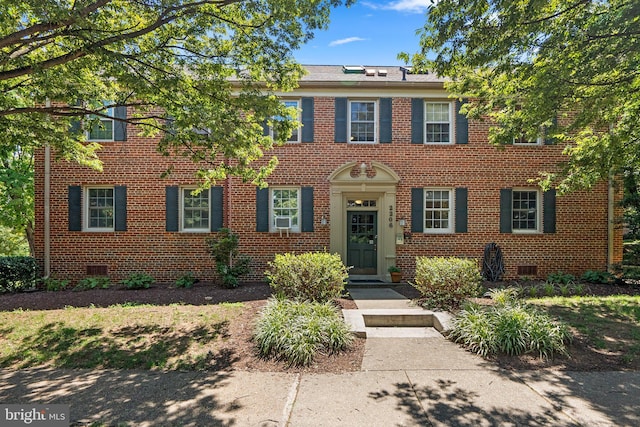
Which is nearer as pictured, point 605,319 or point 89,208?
point 605,319

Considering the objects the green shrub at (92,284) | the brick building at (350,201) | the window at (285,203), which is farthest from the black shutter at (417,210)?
the green shrub at (92,284)

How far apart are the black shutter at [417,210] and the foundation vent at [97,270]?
9436mm

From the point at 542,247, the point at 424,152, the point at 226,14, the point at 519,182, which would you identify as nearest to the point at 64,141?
the point at 226,14

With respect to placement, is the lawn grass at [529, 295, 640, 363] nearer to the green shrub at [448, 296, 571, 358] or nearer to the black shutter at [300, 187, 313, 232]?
the green shrub at [448, 296, 571, 358]

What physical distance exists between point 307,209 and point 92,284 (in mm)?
6416

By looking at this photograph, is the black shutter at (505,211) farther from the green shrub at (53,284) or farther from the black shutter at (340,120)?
the green shrub at (53,284)

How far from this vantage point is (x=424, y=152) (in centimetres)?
1015

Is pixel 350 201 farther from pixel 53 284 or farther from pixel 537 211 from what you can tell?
pixel 53 284

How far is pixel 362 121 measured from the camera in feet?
33.4

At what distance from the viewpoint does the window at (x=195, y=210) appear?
1009 centimetres

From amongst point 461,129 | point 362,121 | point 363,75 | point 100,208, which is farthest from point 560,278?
point 100,208

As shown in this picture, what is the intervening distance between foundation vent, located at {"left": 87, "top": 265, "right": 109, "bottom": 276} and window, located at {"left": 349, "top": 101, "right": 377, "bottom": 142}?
8.48m

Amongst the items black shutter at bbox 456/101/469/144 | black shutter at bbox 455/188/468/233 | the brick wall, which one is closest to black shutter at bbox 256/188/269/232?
the brick wall

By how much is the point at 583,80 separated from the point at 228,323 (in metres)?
7.37
